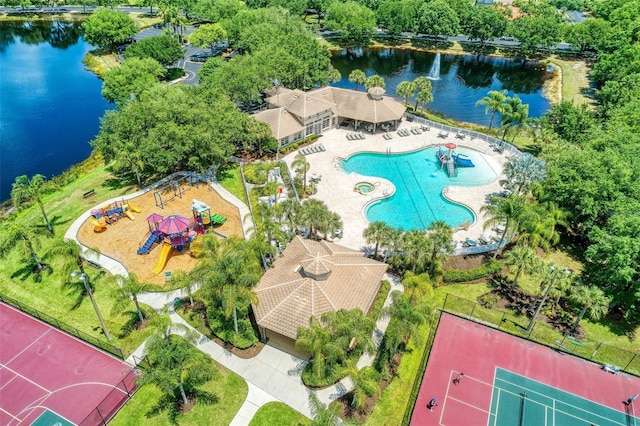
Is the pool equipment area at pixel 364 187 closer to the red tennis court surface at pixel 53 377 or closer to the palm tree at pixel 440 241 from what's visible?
the palm tree at pixel 440 241

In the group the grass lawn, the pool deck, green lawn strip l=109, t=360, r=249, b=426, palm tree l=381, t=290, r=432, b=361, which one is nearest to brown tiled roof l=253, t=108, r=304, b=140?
the pool deck

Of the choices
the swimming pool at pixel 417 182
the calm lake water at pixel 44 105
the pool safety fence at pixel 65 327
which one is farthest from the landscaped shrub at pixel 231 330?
the calm lake water at pixel 44 105

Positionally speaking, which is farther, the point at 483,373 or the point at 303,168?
the point at 303,168

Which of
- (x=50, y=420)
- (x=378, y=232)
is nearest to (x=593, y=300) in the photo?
(x=378, y=232)

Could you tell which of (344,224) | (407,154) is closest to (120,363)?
(344,224)

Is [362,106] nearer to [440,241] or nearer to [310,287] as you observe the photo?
[440,241]

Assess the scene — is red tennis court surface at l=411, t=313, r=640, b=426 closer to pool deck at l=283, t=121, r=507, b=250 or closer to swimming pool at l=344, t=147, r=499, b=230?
pool deck at l=283, t=121, r=507, b=250
